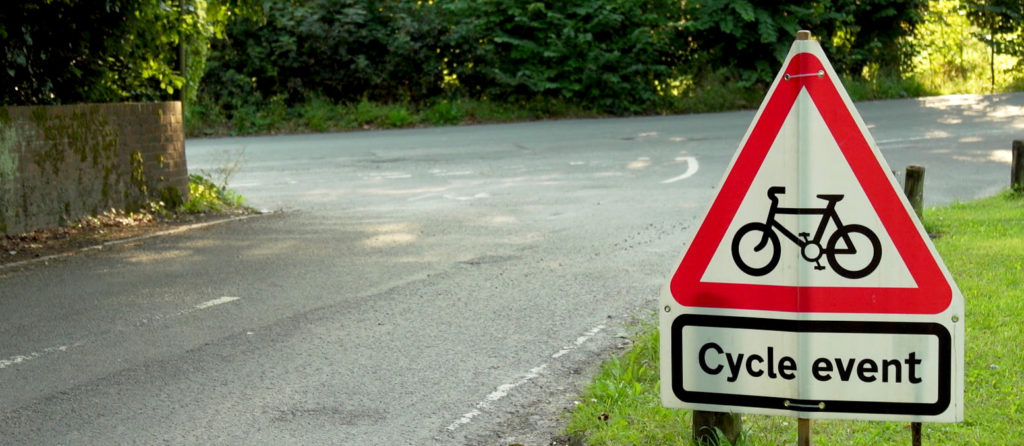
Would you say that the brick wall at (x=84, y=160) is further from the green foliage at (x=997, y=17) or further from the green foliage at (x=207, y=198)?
the green foliage at (x=997, y=17)

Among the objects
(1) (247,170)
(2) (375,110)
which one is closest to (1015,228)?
(1) (247,170)

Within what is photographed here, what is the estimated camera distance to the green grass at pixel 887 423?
4523 mm

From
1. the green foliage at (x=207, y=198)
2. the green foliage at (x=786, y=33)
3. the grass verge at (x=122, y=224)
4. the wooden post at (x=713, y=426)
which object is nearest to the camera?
the wooden post at (x=713, y=426)

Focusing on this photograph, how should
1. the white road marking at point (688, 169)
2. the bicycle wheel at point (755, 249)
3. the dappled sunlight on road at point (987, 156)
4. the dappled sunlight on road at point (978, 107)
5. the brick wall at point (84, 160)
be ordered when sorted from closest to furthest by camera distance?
the bicycle wheel at point (755, 249) < the brick wall at point (84, 160) < the white road marking at point (688, 169) < the dappled sunlight on road at point (987, 156) < the dappled sunlight on road at point (978, 107)

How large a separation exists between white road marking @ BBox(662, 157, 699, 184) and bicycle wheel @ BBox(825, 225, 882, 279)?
11.1 metres

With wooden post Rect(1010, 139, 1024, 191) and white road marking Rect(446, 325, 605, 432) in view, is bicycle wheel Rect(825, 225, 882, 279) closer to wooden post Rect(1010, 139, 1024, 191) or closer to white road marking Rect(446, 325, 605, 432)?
white road marking Rect(446, 325, 605, 432)

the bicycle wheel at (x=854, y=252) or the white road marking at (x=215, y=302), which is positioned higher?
the bicycle wheel at (x=854, y=252)

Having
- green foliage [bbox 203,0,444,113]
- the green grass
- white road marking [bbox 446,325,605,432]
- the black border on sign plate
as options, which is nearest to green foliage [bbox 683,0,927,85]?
green foliage [bbox 203,0,444,113]

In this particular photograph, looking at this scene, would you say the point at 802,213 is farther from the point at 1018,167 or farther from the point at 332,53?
the point at 332,53

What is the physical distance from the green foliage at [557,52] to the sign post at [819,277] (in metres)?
23.4

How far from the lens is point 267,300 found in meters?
8.02

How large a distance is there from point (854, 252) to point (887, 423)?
1712 mm

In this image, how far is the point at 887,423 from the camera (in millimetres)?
4703

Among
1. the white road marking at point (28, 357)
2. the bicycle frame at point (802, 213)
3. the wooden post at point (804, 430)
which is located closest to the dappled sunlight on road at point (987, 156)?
the white road marking at point (28, 357)
